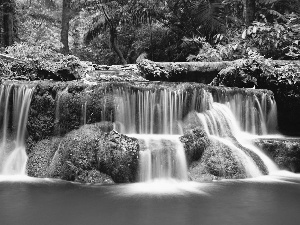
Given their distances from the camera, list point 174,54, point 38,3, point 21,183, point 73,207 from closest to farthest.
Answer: point 73,207
point 21,183
point 174,54
point 38,3

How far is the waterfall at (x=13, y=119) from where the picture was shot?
813cm

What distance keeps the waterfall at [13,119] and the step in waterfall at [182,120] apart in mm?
2320

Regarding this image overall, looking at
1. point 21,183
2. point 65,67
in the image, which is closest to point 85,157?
point 21,183

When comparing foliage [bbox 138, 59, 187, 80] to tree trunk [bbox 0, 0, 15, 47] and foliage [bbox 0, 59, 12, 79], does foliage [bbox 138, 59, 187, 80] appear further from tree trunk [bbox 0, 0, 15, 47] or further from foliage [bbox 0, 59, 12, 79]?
tree trunk [bbox 0, 0, 15, 47]

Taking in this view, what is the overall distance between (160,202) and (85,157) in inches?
90.3

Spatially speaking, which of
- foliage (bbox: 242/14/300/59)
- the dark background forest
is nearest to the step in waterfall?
foliage (bbox: 242/14/300/59)

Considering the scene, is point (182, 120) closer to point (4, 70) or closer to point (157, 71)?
point (157, 71)

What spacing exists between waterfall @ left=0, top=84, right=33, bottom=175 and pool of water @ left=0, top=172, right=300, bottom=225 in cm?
123

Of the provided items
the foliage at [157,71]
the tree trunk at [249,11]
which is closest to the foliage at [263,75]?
the foliage at [157,71]

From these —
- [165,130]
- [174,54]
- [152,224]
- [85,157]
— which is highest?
[174,54]

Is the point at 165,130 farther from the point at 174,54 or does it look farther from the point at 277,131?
the point at 174,54

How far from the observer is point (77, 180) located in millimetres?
6895

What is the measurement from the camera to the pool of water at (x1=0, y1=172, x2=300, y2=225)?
4.78 metres

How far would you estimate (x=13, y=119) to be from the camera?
340 inches
